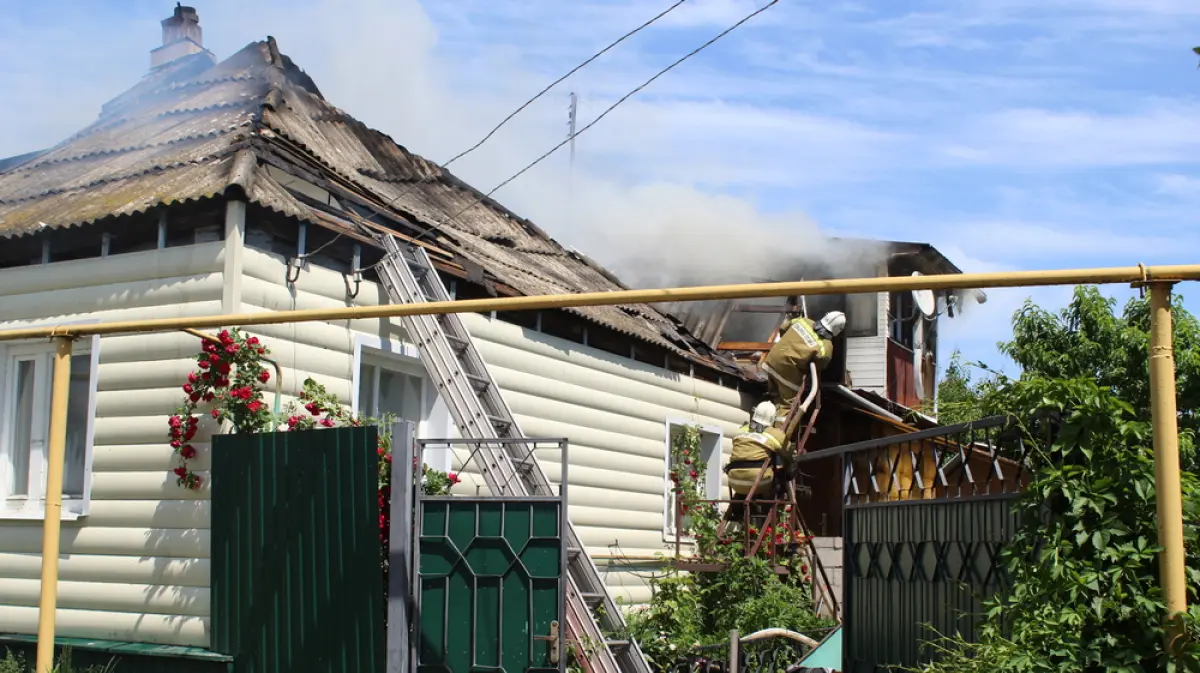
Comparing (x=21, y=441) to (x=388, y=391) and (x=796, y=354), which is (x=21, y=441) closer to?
(x=388, y=391)

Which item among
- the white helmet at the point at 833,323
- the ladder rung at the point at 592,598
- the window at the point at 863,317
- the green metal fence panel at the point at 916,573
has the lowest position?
the ladder rung at the point at 592,598

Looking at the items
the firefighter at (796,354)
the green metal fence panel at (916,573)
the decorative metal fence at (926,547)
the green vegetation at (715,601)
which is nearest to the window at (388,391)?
the green vegetation at (715,601)

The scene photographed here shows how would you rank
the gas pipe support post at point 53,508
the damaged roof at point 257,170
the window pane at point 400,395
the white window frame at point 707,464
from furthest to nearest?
1. the white window frame at point 707,464
2. the window pane at point 400,395
3. the damaged roof at point 257,170
4. the gas pipe support post at point 53,508

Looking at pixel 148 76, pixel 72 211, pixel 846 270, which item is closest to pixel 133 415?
pixel 72 211

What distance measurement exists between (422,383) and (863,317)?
11.1 m

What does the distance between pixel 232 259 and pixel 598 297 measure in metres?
3.93

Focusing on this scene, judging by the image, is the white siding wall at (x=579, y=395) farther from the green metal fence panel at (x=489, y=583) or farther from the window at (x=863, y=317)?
the window at (x=863, y=317)

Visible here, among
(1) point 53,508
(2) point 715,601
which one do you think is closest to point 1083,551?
(1) point 53,508

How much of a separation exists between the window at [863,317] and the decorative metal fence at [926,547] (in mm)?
12134

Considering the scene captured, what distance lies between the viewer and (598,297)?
7801 millimetres

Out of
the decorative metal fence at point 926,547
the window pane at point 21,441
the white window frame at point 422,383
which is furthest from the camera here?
the white window frame at point 422,383

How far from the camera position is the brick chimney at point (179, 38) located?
598 inches

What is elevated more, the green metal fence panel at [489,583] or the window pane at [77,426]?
the window pane at [77,426]

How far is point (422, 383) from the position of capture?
12531 mm
